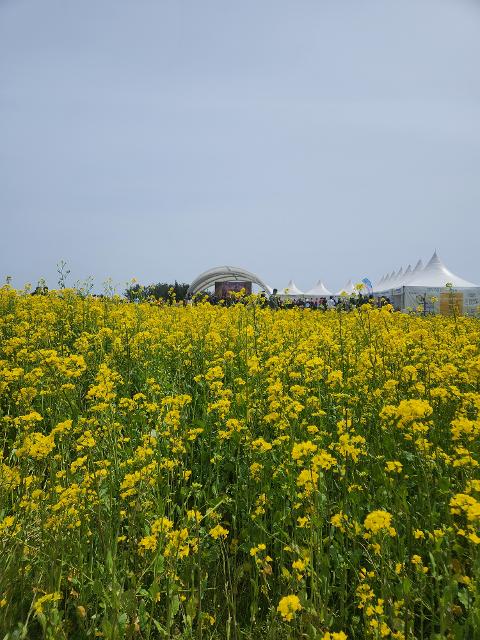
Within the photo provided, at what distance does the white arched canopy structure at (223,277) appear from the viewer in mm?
30281

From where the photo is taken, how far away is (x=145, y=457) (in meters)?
2.52

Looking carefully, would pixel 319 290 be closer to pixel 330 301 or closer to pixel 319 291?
pixel 319 291

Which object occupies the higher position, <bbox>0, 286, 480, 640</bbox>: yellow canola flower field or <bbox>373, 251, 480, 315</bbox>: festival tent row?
<bbox>373, 251, 480, 315</bbox>: festival tent row

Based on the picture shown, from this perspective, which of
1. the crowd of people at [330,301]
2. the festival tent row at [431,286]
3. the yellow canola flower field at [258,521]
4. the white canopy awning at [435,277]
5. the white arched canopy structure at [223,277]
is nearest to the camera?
the yellow canola flower field at [258,521]

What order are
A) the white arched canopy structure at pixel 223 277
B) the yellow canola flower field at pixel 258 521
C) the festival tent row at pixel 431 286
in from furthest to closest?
1. the white arched canopy structure at pixel 223 277
2. the festival tent row at pixel 431 286
3. the yellow canola flower field at pixel 258 521

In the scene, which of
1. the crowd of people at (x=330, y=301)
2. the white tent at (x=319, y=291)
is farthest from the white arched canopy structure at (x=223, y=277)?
the crowd of people at (x=330, y=301)

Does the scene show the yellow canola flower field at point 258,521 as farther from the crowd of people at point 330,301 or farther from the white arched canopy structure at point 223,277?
the white arched canopy structure at point 223,277

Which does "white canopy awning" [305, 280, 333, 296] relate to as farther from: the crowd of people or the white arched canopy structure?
the crowd of people

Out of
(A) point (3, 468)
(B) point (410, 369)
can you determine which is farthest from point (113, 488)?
(B) point (410, 369)

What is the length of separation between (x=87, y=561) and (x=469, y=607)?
159 centimetres

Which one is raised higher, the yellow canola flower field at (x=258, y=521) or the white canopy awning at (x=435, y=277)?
the white canopy awning at (x=435, y=277)

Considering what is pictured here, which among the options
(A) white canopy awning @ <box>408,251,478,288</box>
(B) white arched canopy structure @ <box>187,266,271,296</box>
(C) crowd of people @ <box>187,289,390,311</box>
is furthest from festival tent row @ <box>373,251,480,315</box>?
(C) crowd of people @ <box>187,289,390,311</box>

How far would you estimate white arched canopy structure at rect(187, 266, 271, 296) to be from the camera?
3028 centimetres

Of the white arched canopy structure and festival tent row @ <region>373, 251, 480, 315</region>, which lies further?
the white arched canopy structure
